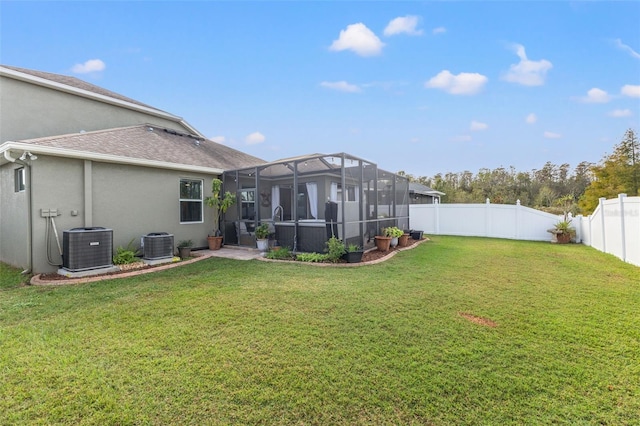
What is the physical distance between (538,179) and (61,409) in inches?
1378

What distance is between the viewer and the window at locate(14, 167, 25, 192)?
21.4 feet

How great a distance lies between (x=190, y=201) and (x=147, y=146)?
2091mm

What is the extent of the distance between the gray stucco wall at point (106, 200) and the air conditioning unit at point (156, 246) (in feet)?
2.45

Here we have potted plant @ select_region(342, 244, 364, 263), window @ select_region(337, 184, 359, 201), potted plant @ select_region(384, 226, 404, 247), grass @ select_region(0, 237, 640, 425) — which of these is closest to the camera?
grass @ select_region(0, 237, 640, 425)

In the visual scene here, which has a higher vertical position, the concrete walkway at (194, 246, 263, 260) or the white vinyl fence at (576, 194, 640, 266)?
the white vinyl fence at (576, 194, 640, 266)

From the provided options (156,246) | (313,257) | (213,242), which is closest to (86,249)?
(156,246)

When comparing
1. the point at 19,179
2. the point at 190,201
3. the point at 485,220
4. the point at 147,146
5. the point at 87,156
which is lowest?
the point at 485,220

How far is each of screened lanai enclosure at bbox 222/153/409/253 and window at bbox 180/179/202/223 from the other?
3.05 ft

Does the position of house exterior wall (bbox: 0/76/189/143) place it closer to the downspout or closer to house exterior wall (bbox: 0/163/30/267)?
house exterior wall (bbox: 0/163/30/267)

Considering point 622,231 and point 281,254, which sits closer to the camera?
point 622,231

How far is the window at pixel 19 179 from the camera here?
652 centimetres

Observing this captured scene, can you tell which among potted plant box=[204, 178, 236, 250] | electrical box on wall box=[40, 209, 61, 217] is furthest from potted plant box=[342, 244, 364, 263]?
electrical box on wall box=[40, 209, 61, 217]

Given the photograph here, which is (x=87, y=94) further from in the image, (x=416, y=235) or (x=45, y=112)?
(x=416, y=235)

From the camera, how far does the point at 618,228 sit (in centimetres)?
709
